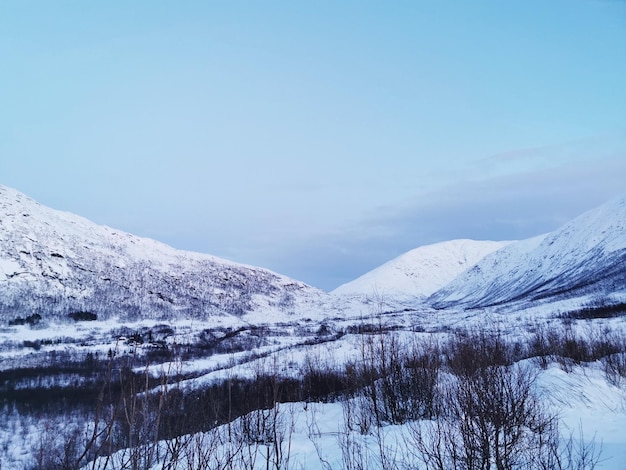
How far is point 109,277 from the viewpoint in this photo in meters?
97.7

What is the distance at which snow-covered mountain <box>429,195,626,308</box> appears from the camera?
274 ft

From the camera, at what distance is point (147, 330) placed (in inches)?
2842

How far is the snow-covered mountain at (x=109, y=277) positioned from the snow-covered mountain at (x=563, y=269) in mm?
57280

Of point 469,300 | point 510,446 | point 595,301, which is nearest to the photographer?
point 510,446

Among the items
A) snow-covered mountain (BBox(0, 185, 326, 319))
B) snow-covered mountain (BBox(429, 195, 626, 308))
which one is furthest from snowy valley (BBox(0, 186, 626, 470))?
snow-covered mountain (BBox(429, 195, 626, 308))

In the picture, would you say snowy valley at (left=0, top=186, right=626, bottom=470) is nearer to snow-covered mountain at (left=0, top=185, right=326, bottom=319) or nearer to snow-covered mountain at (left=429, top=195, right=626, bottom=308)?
snow-covered mountain at (left=0, top=185, right=326, bottom=319)

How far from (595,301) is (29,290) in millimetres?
94777

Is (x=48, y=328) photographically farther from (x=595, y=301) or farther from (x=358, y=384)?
(x=595, y=301)

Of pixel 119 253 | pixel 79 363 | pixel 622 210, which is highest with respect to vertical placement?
pixel 622 210

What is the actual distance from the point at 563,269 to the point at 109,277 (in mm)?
113241

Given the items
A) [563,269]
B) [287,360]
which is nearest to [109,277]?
[287,360]

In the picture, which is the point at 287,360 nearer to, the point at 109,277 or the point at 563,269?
the point at 109,277

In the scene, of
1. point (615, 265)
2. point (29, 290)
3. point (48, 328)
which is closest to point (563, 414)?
point (48, 328)

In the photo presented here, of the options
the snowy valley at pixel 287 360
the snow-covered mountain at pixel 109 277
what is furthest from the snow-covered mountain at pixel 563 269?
the snow-covered mountain at pixel 109 277
